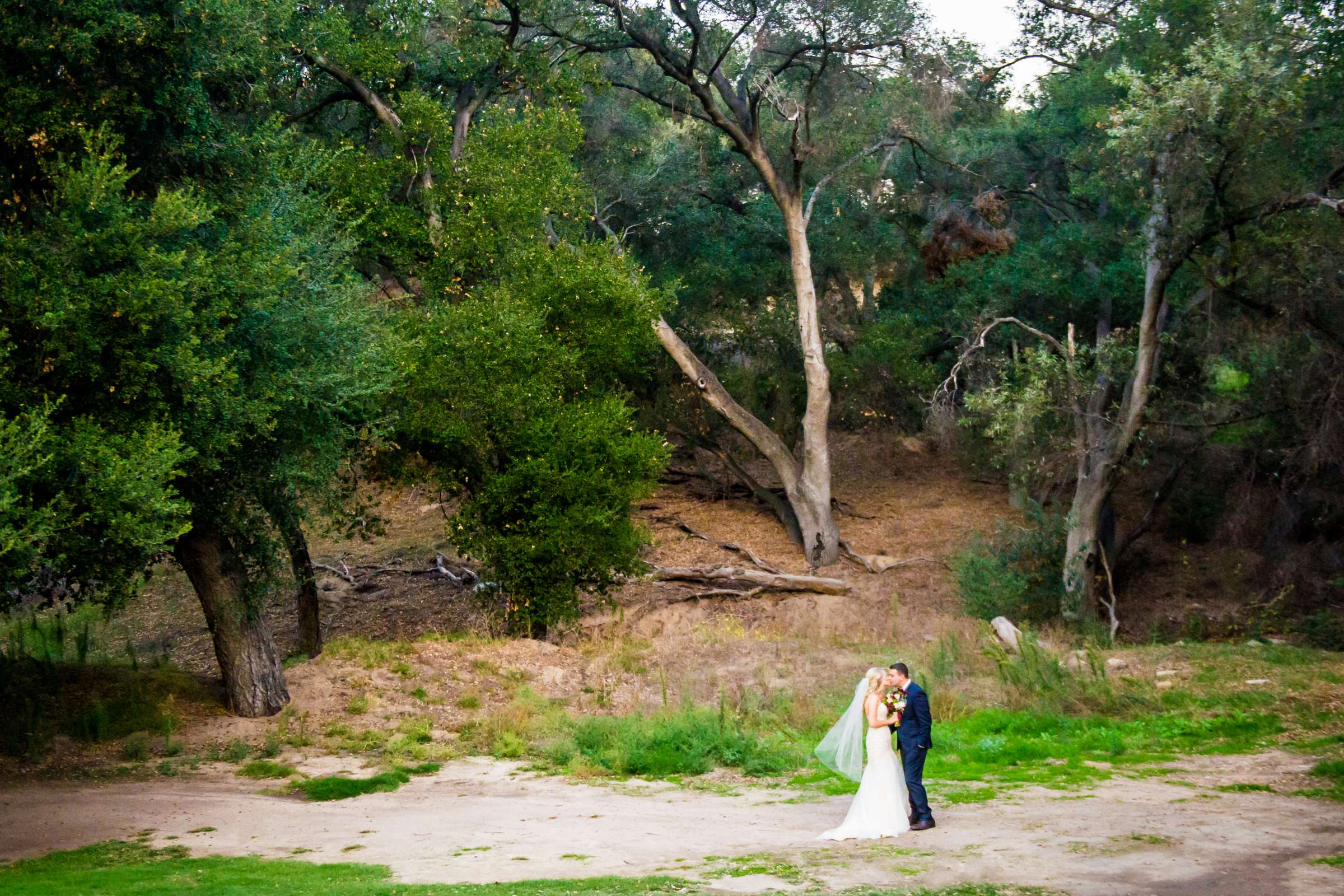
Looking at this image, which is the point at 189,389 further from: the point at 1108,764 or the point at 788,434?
the point at 788,434

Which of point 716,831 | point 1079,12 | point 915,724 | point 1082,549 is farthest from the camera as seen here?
point 1079,12

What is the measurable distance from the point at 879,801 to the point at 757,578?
1596cm

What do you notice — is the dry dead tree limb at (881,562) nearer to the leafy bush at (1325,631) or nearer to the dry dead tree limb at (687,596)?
the dry dead tree limb at (687,596)

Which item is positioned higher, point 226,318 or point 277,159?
point 277,159

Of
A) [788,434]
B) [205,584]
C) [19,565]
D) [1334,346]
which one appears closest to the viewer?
[19,565]

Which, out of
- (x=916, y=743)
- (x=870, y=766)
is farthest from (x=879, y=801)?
(x=916, y=743)

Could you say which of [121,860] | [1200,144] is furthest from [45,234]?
[1200,144]

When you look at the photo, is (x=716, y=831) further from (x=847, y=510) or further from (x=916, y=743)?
(x=847, y=510)

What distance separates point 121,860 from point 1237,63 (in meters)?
17.6

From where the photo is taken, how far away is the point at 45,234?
1170cm

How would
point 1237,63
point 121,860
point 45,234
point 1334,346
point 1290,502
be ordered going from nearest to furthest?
point 121,860 < point 45,234 < point 1237,63 < point 1334,346 < point 1290,502

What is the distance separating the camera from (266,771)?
512 inches

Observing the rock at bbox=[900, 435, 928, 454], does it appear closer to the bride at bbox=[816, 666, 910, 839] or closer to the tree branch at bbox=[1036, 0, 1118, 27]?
the tree branch at bbox=[1036, 0, 1118, 27]

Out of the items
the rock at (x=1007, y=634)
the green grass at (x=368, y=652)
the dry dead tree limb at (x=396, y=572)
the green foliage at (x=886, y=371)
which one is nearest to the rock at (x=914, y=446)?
the green foliage at (x=886, y=371)
